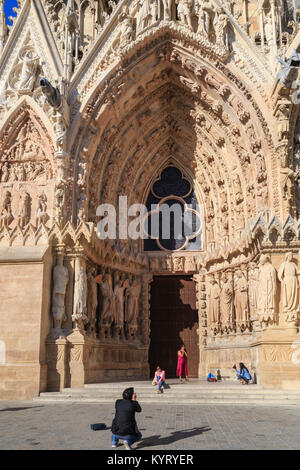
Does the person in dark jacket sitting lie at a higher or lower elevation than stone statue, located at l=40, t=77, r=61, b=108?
lower

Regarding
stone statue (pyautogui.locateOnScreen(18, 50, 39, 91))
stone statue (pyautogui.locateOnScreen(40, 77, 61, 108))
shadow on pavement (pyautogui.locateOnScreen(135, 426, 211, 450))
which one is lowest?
shadow on pavement (pyautogui.locateOnScreen(135, 426, 211, 450))

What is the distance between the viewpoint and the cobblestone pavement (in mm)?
6336

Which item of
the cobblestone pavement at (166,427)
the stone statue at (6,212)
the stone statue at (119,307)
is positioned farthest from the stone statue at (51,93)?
the cobblestone pavement at (166,427)

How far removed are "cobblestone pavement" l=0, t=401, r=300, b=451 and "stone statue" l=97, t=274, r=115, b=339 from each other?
4144 mm

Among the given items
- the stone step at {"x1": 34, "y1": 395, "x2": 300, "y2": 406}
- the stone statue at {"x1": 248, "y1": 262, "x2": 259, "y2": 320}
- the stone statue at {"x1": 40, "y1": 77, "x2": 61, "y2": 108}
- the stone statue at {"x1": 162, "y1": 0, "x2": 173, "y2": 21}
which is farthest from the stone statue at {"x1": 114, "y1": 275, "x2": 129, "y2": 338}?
the stone statue at {"x1": 162, "y1": 0, "x2": 173, "y2": 21}

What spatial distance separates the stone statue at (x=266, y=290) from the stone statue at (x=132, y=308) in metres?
4.46

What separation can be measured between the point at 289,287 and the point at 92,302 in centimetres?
580

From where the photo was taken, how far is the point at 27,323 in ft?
41.0

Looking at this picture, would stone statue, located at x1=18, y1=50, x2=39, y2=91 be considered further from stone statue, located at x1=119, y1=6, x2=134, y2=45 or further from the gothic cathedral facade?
stone statue, located at x1=119, y1=6, x2=134, y2=45

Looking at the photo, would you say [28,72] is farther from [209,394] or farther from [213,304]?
[209,394]

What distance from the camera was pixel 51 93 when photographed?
13539mm

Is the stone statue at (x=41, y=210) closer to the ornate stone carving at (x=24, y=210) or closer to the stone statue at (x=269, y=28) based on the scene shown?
the ornate stone carving at (x=24, y=210)

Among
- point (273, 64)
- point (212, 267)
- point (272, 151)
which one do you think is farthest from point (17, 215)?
point (273, 64)

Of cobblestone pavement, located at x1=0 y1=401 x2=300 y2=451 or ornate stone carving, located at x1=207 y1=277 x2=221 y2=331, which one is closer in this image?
cobblestone pavement, located at x1=0 y1=401 x2=300 y2=451
